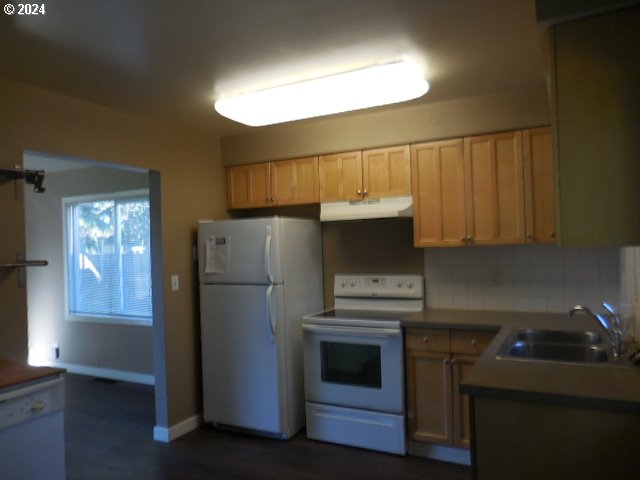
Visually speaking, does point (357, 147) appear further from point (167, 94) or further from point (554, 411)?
point (554, 411)

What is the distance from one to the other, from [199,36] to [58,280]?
4519 mm

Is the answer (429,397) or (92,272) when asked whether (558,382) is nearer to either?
(429,397)

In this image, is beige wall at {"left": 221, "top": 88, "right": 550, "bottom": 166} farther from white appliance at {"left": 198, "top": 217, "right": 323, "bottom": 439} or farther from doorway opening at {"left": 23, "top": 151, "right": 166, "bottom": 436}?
doorway opening at {"left": 23, "top": 151, "right": 166, "bottom": 436}

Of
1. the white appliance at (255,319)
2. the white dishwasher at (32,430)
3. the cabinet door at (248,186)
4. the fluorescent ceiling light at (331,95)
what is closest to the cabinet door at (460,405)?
the white appliance at (255,319)

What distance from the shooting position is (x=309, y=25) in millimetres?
2068

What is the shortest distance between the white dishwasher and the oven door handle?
1.64m

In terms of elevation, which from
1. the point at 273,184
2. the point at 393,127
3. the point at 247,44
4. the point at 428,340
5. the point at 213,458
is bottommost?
the point at 213,458

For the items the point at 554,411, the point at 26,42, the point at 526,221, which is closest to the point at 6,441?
the point at 26,42

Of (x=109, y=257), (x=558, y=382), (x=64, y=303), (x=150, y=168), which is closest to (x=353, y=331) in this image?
(x=558, y=382)

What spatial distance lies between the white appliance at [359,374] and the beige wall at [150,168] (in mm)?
979

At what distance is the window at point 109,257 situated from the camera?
4980 millimetres

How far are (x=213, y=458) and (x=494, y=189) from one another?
256 cm

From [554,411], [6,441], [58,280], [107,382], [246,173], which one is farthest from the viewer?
[58,280]

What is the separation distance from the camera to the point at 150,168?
3.42 m
